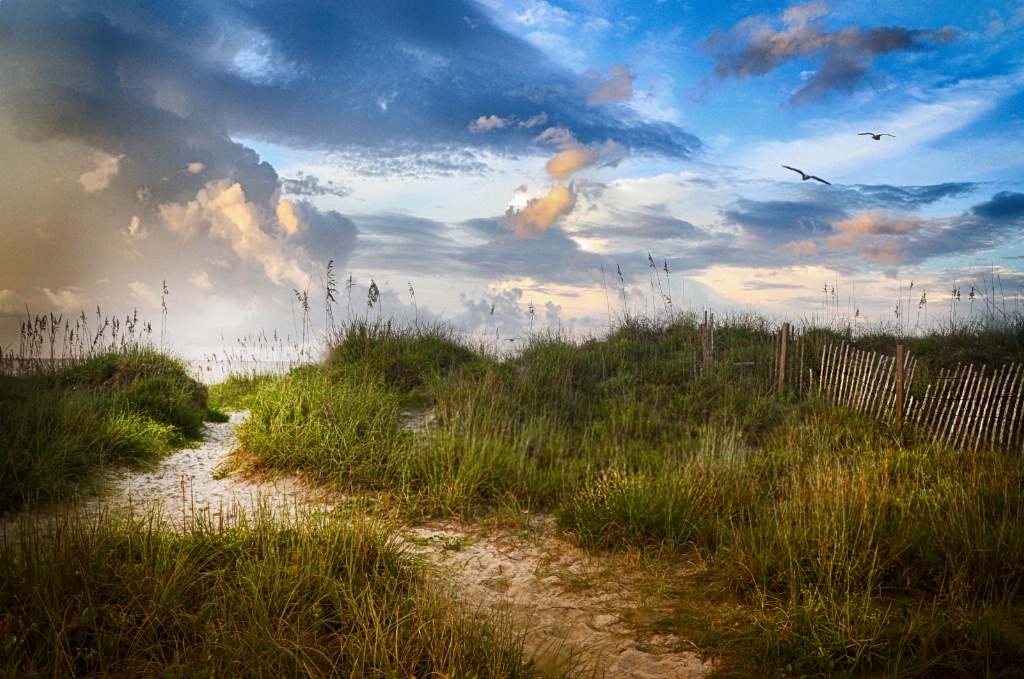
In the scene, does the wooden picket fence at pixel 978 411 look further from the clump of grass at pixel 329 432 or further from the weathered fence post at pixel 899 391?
the clump of grass at pixel 329 432

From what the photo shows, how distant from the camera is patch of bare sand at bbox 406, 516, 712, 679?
3961mm

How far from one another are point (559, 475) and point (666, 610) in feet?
8.94

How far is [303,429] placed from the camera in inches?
323

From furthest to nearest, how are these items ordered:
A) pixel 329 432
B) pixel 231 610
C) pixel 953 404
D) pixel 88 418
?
pixel 953 404 < pixel 88 418 < pixel 329 432 < pixel 231 610

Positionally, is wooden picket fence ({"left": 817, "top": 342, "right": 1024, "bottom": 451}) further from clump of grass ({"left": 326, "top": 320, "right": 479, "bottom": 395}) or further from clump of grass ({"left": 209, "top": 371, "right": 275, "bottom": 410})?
clump of grass ({"left": 209, "top": 371, "right": 275, "bottom": 410})

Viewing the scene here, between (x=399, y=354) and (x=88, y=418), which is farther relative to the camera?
(x=399, y=354)

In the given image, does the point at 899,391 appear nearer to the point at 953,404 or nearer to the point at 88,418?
the point at 953,404

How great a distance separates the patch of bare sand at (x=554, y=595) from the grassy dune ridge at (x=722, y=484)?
0.26m

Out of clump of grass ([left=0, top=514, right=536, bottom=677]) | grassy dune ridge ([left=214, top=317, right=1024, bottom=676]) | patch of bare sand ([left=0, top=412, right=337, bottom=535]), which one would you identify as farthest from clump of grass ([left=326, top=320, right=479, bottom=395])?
clump of grass ([left=0, top=514, right=536, bottom=677])

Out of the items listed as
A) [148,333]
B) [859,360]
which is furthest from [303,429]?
[859,360]

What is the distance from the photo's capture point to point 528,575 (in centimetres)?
542

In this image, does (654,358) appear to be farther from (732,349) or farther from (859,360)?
(859,360)

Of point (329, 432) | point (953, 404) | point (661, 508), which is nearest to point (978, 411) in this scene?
point (953, 404)

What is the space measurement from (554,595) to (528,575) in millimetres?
446
